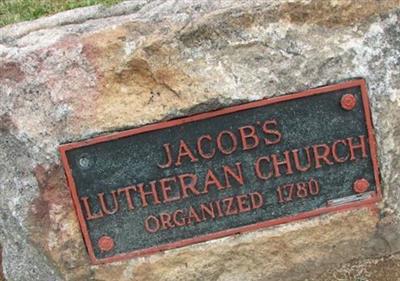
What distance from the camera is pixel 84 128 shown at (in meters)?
2.48

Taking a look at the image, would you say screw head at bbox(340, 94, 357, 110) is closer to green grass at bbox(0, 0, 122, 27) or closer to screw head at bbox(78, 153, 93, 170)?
Answer: screw head at bbox(78, 153, 93, 170)

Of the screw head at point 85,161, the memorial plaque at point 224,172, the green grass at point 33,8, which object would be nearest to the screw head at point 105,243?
the memorial plaque at point 224,172

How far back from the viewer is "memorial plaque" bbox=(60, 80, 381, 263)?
8.27 feet

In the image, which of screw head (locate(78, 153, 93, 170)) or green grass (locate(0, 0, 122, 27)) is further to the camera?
green grass (locate(0, 0, 122, 27))

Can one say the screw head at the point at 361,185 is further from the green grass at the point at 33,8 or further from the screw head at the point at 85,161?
the green grass at the point at 33,8

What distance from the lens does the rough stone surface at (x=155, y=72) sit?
2436 millimetres

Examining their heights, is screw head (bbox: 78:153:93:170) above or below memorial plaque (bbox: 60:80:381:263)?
above

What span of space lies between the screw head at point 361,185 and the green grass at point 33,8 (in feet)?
7.58

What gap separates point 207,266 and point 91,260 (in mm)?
372

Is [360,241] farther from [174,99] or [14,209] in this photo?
[14,209]

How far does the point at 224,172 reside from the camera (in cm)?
258

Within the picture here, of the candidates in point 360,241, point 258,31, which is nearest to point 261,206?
point 360,241

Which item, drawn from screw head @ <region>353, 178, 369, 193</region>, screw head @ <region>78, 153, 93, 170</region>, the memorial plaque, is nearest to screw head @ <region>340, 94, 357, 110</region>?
the memorial plaque

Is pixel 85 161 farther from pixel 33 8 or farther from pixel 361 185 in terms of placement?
pixel 33 8
